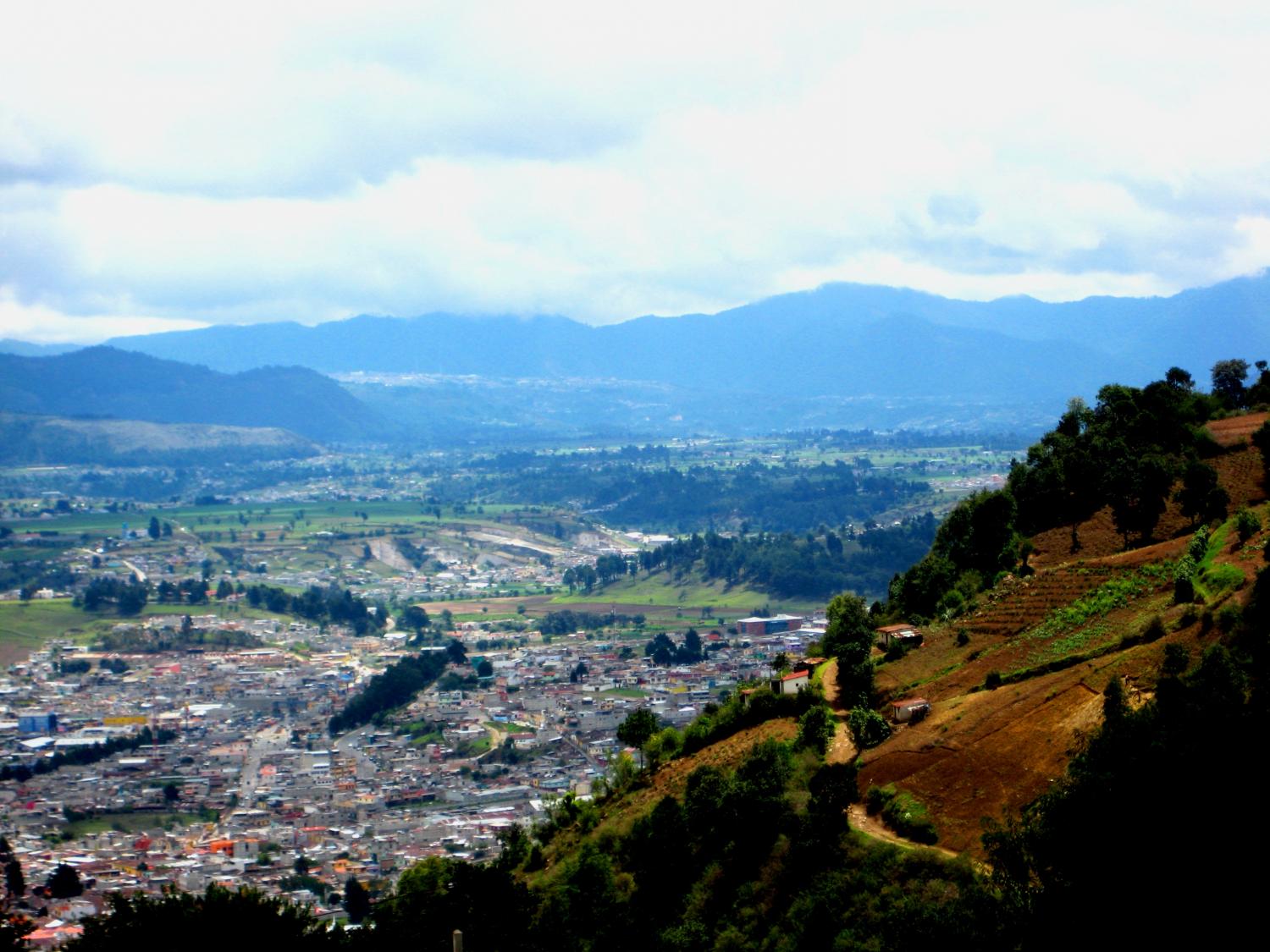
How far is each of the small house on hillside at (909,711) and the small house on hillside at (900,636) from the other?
4.19 m

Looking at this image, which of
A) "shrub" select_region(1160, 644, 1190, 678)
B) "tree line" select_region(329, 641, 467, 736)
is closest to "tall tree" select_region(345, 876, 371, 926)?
"shrub" select_region(1160, 644, 1190, 678)

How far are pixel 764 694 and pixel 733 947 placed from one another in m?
8.42

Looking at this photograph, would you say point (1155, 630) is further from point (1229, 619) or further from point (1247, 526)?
point (1247, 526)

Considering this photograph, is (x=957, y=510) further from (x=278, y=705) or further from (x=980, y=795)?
(x=278, y=705)

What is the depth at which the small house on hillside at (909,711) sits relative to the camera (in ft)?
67.2

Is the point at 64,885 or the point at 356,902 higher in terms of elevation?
the point at 64,885

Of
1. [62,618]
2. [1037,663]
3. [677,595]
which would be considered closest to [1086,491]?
[1037,663]

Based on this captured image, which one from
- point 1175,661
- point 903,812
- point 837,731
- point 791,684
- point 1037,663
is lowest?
point 903,812

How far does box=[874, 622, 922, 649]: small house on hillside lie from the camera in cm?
2512

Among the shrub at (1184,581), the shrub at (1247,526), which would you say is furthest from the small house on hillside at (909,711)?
the shrub at (1247,526)

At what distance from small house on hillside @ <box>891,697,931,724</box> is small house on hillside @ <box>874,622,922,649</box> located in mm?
4189

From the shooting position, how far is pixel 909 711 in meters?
20.5

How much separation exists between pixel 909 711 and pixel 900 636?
5.01 metres

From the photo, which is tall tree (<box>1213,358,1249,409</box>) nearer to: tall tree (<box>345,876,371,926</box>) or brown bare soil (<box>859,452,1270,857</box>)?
brown bare soil (<box>859,452,1270,857</box>)
